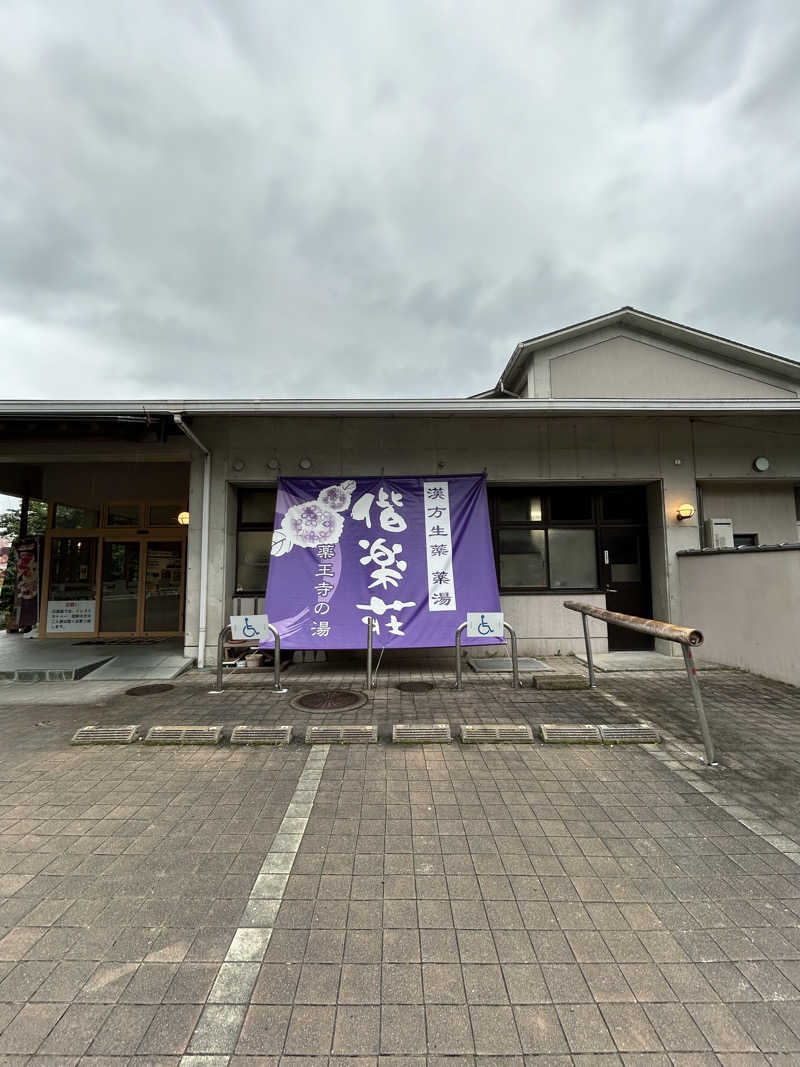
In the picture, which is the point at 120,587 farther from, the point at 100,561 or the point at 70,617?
the point at 70,617

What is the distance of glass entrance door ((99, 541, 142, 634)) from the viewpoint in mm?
10719

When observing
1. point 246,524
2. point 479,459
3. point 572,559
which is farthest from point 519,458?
point 246,524

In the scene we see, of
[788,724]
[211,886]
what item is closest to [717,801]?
[788,724]

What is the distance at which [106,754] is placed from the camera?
4.21 meters

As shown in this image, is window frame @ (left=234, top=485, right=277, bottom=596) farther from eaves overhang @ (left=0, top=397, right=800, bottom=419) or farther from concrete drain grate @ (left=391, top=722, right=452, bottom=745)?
concrete drain grate @ (left=391, top=722, right=452, bottom=745)

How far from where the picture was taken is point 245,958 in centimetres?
201

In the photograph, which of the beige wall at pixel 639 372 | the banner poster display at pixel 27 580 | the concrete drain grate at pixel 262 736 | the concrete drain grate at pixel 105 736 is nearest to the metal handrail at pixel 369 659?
the concrete drain grate at pixel 262 736

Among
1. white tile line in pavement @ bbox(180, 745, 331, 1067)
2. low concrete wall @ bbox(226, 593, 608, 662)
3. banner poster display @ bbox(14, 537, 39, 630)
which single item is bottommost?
white tile line in pavement @ bbox(180, 745, 331, 1067)

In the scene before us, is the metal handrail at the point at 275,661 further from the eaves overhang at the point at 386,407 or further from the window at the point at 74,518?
the window at the point at 74,518

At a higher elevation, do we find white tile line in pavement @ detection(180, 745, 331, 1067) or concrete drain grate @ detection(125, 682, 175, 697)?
concrete drain grate @ detection(125, 682, 175, 697)

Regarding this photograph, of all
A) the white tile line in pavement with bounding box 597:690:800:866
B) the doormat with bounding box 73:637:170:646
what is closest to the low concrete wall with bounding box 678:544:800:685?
the white tile line in pavement with bounding box 597:690:800:866

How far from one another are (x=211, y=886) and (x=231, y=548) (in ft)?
20.1

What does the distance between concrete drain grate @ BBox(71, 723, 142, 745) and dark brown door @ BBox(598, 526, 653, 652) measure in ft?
24.4

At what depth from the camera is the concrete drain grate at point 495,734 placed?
442 centimetres
